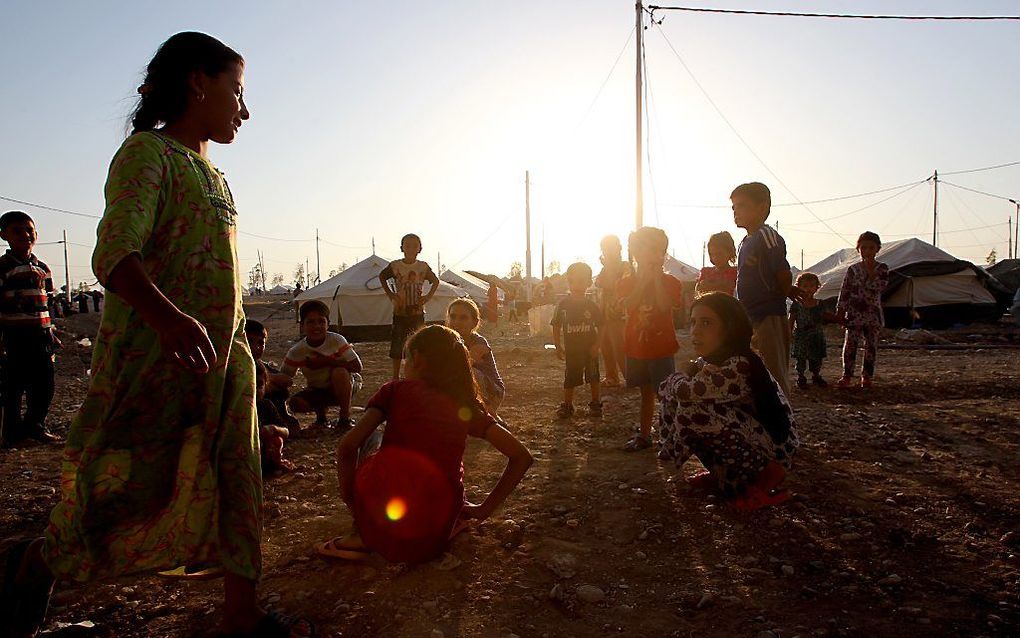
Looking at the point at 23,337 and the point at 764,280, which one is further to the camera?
the point at 23,337

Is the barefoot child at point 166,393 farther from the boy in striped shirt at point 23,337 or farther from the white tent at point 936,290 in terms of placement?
the white tent at point 936,290

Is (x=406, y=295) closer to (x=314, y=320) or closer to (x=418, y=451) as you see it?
(x=314, y=320)

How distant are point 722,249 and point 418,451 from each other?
3704mm

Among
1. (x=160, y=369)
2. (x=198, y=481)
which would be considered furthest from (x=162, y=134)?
(x=198, y=481)

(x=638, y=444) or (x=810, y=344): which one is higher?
(x=810, y=344)

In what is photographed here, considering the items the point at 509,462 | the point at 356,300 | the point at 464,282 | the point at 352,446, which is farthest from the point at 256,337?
the point at 464,282

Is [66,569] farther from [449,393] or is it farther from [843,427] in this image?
[843,427]

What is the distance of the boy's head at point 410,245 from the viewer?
7148 mm

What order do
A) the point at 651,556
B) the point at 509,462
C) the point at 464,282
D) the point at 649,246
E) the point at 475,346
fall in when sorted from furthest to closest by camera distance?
1. the point at 464,282
2. the point at 475,346
3. the point at 649,246
4. the point at 651,556
5. the point at 509,462

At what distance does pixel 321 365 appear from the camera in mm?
5328

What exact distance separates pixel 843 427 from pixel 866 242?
299 cm

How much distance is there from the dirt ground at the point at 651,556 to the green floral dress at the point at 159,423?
581 millimetres

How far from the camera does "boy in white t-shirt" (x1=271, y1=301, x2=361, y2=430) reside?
5.27 m

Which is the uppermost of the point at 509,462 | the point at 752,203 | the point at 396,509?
the point at 752,203
